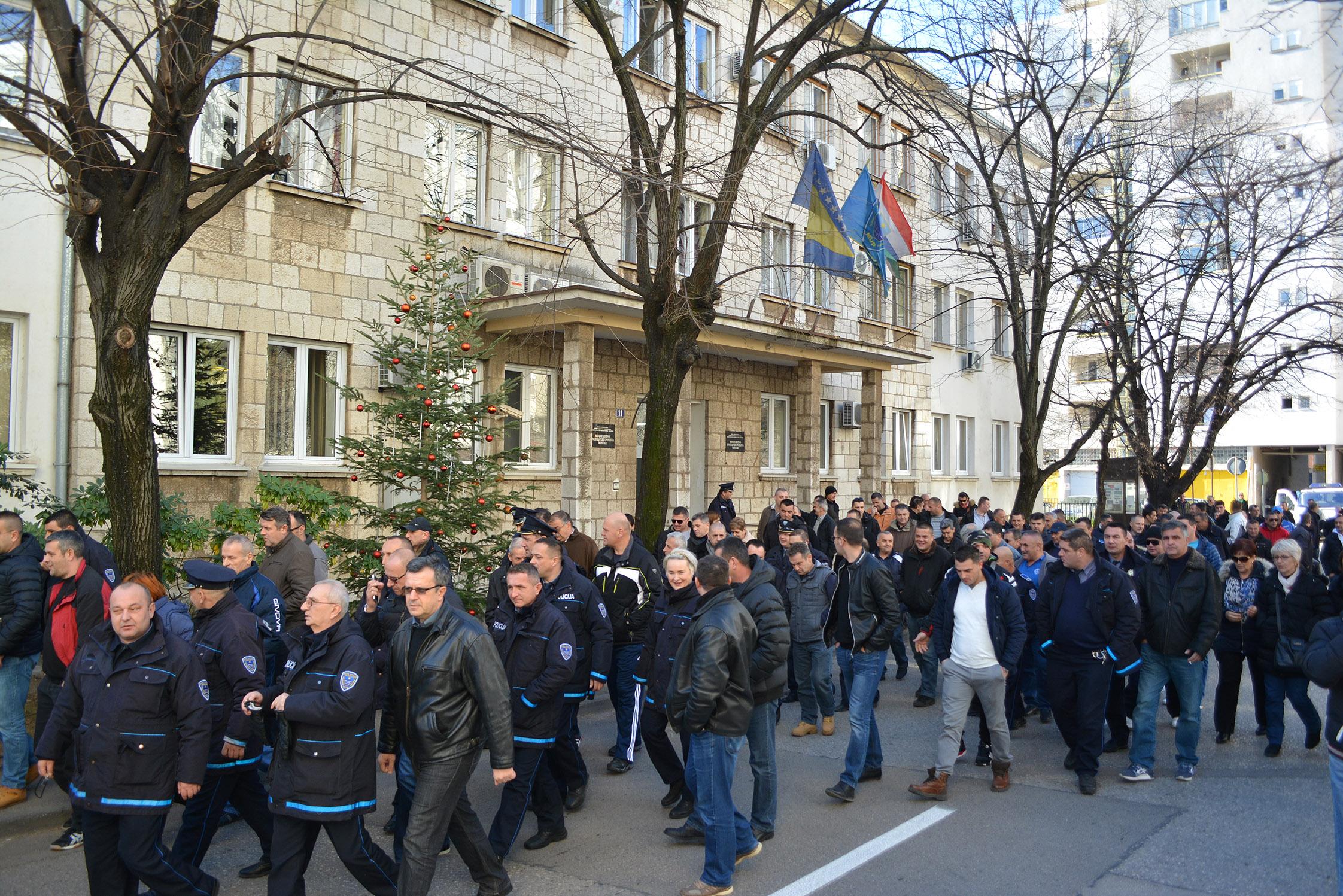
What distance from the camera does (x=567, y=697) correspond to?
6590 millimetres

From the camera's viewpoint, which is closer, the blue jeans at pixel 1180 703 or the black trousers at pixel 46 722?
the black trousers at pixel 46 722

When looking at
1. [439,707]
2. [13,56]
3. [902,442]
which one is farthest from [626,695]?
[902,442]

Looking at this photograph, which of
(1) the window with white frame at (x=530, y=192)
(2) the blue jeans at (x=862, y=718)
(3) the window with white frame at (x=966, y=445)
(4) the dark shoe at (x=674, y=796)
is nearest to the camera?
(4) the dark shoe at (x=674, y=796)

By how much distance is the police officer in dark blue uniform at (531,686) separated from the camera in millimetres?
5840

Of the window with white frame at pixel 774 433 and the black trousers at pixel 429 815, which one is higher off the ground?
the window with white frame at pixel 774 433

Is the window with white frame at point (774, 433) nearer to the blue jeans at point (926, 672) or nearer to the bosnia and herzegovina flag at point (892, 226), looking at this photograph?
the bosnia and herzegovina flag at point (892, 226)

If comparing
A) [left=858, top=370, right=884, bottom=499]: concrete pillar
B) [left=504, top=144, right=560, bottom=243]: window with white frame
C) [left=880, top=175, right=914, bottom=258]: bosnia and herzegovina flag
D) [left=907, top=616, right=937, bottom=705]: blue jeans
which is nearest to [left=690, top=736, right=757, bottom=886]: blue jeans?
[left=907, top=616, right=937, bottom=705]: blue jeans

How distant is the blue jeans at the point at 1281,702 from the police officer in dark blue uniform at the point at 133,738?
7943 mm

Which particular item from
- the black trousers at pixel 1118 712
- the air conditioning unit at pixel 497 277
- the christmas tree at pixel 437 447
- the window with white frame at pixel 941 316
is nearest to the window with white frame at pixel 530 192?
the air conditioning unit at pixel 497 277

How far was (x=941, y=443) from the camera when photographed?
2848cm

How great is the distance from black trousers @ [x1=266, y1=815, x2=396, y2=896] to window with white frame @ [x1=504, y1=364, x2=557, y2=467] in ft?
38.1

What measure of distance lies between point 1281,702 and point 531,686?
6.43m

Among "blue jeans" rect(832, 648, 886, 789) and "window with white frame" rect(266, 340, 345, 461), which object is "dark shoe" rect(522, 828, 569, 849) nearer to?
"blue jeans" rect(832, 648, 886, 789)

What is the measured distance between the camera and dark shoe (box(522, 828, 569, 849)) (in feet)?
20.2
